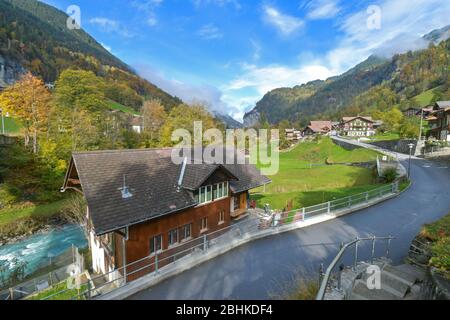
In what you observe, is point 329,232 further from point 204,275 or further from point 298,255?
point 204,275

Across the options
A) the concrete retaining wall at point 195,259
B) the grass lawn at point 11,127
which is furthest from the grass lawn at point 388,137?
the grass lawn at point 11,127

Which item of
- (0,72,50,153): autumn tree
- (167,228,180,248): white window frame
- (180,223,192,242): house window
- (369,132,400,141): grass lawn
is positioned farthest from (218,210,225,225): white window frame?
(369,132,400,141): grass lawn

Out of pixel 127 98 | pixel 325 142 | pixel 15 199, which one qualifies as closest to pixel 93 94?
pixel 15 199

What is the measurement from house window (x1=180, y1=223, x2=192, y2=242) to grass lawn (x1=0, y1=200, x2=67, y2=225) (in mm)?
23693

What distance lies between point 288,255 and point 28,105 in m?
39.3

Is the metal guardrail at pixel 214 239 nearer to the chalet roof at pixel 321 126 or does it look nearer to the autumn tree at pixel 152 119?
the autumn tree at pixel 152 119

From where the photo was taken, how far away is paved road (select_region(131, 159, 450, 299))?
9.40 metres

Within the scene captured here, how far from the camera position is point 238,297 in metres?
9.02

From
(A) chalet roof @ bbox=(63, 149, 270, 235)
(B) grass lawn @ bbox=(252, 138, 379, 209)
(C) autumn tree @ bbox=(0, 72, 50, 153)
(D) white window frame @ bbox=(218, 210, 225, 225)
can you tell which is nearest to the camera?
(A) chalet roof @ bbox=(63, 149, 270, 235)

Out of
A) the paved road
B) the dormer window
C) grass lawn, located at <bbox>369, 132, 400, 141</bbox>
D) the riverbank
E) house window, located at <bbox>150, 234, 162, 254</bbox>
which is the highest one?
grass lawn, located at <bbox>369, 132, 400, 141</bbox>

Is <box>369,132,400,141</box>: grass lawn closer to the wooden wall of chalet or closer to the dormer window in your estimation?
the dormer window

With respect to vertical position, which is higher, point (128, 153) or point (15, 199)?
point (128, 153)

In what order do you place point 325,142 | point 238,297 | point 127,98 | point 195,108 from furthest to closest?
1. point 127,98
2. point 325,142
3. point 195,108
4. point 238,297
